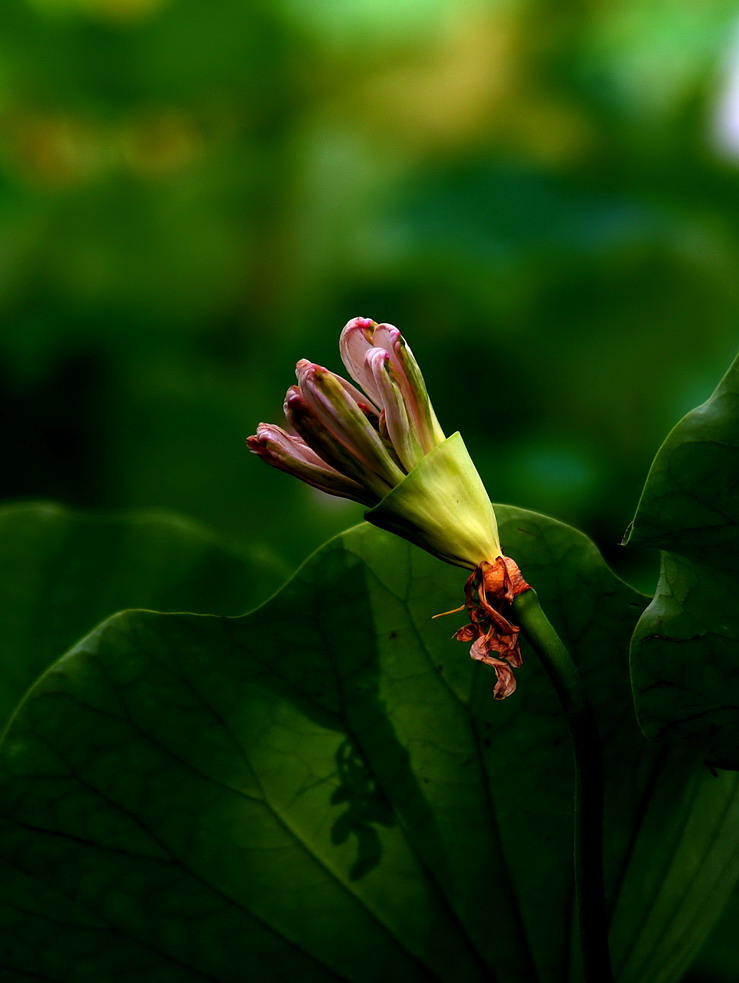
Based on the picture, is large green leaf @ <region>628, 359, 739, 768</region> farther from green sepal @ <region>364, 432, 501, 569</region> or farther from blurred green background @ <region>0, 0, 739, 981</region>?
blurred green background @ <region>0, 0, 739, 981</region>

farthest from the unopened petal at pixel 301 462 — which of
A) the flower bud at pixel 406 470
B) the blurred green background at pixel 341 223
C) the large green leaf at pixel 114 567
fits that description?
the blurred green background at pixel 341 223

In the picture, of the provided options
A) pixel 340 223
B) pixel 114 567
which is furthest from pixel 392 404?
pixel 340 223

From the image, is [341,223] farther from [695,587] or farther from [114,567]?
[695,587]

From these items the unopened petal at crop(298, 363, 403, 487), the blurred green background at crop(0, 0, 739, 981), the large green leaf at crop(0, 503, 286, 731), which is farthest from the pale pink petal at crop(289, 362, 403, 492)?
the blurred green background at crop(0, 0, 739, 981)

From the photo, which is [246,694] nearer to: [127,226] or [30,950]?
[30,950]

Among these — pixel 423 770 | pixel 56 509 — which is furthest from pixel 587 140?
pixel 423 770

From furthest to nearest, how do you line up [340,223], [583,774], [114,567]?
[340,223] → [114,567] → [583,774]
